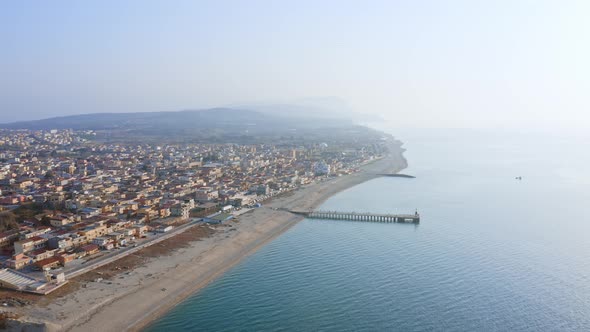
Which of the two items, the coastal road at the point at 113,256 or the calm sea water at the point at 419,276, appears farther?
the coastal road at the point at 113,256

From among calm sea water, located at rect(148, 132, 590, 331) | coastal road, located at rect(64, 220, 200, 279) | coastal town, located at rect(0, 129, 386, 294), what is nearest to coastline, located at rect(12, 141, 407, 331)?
calm sea water, located at rect(148, 132, 590, 331)

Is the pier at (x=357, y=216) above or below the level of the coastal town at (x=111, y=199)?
below

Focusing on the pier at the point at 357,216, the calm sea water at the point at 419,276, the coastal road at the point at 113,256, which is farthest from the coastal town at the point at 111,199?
the calm sea water at the point at 419,276

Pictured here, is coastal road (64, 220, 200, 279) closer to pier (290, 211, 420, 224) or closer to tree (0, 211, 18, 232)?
tree (0, 211, 18, 232)

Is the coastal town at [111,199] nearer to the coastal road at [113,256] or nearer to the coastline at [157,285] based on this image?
the coastal road at [113,256]

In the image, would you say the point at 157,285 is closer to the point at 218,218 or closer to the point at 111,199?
the point at 218,218

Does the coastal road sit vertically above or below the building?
below
